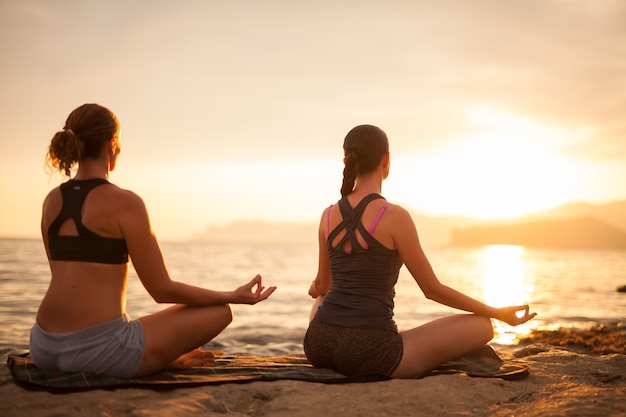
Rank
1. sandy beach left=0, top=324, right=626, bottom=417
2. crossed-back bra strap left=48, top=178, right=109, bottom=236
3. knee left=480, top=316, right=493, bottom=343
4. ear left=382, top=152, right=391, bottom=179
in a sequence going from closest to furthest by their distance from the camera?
sandy beach left=0, top=324, right=626, bottom=417, crossed-back bra strap left=48, top=178, right=109, bottom=236, ear left=382, top=152, right=391, bottom=179, knee left=480, top=316, right=493, bottom=343

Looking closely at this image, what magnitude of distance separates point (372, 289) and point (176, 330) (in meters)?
1.49

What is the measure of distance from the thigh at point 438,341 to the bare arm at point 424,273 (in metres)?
0.15

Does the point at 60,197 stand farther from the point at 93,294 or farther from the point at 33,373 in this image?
the point at 33,373

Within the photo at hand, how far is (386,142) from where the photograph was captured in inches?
180

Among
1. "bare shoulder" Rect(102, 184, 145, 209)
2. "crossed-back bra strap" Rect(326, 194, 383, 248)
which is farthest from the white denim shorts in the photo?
"crossed-back bra strap" Rect(326, 194, 383, 248)

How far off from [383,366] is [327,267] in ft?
3.18

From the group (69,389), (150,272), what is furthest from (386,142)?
(69,389)

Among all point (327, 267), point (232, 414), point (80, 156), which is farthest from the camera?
point (327, 267)

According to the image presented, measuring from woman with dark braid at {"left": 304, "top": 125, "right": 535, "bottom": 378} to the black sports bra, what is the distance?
1.65 meters

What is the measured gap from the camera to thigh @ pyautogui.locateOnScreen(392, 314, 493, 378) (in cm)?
455

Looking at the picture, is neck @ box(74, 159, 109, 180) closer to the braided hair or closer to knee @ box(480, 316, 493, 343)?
the braided hair

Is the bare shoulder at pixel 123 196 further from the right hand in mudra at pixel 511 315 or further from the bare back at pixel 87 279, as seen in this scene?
the right hand in mudra at pixel 511 315

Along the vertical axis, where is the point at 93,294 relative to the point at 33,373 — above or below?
above

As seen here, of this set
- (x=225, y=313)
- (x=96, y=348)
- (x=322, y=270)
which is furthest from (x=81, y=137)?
(x=322, y=270)
